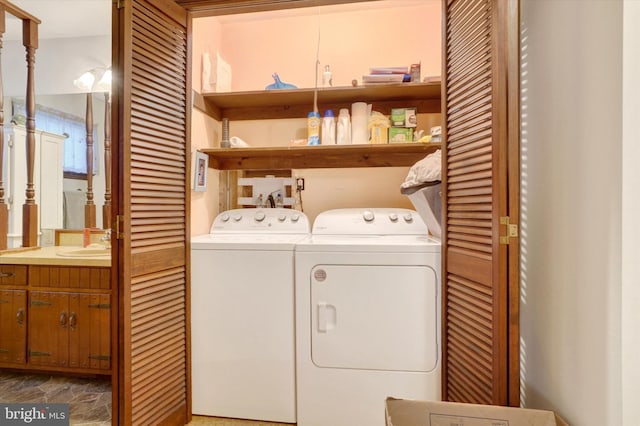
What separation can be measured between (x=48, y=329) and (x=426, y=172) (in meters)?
2.48

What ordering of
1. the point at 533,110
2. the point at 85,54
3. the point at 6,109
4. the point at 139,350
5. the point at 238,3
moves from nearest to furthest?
the point at 533,110 < the point at 139,350 < the point at 238,3 < the point at 85,54 < the point at 6,109

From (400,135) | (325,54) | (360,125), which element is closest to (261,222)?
(360,125)

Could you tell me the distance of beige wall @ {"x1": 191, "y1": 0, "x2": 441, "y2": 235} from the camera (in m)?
2.46

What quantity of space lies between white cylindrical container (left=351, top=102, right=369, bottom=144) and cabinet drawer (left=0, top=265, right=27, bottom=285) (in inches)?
89.7

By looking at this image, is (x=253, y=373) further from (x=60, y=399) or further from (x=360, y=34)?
(x=360, y=34)

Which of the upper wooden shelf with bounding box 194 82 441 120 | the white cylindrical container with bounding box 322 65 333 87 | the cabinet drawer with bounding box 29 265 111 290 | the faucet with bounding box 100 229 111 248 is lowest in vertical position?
the cabinet drawer with bounding box 29 265 111 290

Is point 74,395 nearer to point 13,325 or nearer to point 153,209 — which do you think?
point 13,325

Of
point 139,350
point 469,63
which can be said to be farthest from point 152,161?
point 469,63

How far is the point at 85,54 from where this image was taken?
271 centimetres

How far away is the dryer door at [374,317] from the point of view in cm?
167

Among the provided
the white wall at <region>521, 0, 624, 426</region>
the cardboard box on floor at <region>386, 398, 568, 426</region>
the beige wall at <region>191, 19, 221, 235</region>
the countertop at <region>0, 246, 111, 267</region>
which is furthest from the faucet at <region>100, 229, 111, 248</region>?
the white wall at <region>521, 0, 624, 426</region>

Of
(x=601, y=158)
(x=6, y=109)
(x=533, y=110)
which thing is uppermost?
(x=6, y=109)

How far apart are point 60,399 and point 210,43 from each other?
96.6 inches

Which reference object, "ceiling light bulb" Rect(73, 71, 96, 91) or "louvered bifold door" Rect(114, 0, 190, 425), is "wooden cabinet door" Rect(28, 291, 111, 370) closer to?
"louvered bifold door" Rect(114, 0, 190, 425)
